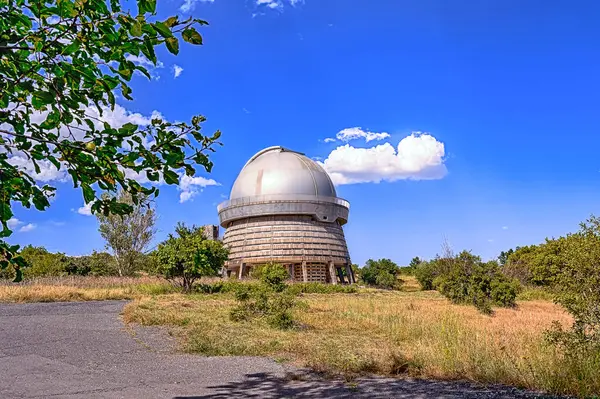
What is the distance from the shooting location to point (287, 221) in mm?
46562

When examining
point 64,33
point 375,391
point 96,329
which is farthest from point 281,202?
point 64,33

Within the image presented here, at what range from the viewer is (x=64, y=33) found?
3.35 metres

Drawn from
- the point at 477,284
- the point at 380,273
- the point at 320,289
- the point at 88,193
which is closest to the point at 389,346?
the point at 88,193

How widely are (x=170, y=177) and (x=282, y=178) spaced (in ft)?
142

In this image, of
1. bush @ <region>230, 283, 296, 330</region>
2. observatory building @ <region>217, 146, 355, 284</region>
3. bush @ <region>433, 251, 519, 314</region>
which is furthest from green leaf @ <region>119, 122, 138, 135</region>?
observatory building @ <region>217, 146, 355, 284</region>

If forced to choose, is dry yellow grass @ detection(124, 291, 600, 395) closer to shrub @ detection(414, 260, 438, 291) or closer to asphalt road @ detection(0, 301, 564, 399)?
asphalt road @ detection(0, 301, 564, 399)

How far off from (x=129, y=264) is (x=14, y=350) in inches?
1296

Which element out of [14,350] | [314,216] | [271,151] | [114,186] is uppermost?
[271,151]

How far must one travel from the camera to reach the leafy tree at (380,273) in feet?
159

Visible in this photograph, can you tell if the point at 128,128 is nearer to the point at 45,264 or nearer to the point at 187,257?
the point at 187,257

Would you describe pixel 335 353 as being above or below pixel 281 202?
below

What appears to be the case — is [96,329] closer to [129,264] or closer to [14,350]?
[14,350]

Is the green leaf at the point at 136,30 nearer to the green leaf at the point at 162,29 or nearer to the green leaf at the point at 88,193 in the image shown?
the green leaf at the point at 162,29

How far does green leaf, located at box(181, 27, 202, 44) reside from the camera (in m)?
3.12
